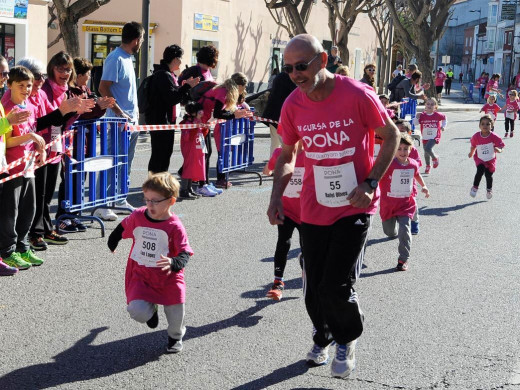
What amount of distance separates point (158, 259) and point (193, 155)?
6405 mm

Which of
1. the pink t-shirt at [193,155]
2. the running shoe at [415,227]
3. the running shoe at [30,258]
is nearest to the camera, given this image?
the running shoe at [30,258]

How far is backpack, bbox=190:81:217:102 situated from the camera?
12.0 metres

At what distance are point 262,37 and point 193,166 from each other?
34.1 m

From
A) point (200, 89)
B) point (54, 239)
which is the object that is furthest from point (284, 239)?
point (200, 89)

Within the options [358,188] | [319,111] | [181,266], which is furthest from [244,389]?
[319,111]

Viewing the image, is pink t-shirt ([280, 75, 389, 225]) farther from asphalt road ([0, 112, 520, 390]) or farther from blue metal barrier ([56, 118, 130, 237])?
blue metal barrier ([56, 118, 130, 237])

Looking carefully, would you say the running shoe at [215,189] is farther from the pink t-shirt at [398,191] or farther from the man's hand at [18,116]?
the man's hand at [18,116]

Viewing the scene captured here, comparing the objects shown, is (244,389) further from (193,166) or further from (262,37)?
(262,37)

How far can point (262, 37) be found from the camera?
147 ft

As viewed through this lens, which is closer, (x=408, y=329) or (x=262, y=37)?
(x=408, y=329)

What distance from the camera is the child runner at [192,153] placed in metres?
11.6

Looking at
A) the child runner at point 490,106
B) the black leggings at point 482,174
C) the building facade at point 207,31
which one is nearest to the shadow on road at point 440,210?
the black leggings at point 482,174

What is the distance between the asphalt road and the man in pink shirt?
0.50m

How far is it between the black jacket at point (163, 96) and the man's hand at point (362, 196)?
20.9 ft
